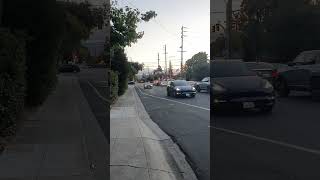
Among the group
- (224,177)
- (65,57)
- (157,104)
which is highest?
(65,57)

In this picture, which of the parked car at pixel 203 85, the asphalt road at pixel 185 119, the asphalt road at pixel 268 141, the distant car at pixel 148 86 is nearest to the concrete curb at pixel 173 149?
the asphalt road at pixel 185 119

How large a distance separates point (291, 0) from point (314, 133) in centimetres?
213

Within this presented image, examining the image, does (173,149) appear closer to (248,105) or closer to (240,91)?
(248,105)

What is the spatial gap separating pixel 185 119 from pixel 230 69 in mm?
4278

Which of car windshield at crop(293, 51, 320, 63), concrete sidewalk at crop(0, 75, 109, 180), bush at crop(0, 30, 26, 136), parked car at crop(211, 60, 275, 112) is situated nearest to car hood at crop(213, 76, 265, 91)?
parked car at crop(211, 60, 275, 112)

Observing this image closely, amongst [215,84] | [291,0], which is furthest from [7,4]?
[291,0]

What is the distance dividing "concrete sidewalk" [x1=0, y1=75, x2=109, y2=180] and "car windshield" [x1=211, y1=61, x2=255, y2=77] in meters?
2.09

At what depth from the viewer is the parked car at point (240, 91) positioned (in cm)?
701

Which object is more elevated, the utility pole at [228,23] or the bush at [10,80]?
the utility pole at [228,23]

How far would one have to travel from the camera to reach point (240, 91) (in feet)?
25.2

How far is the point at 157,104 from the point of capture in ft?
32.5

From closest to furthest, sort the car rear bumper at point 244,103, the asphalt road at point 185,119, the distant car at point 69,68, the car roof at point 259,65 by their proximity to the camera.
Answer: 1. the car roof at point 259,65
2. the car rear bumper at point 244,103
3. the asphalt road at point 185,119
4. the distant car at point 69,68

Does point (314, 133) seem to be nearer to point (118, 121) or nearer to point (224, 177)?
point (224, 177)

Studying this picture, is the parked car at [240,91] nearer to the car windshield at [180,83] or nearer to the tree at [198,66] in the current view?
the tree at [198,66]
